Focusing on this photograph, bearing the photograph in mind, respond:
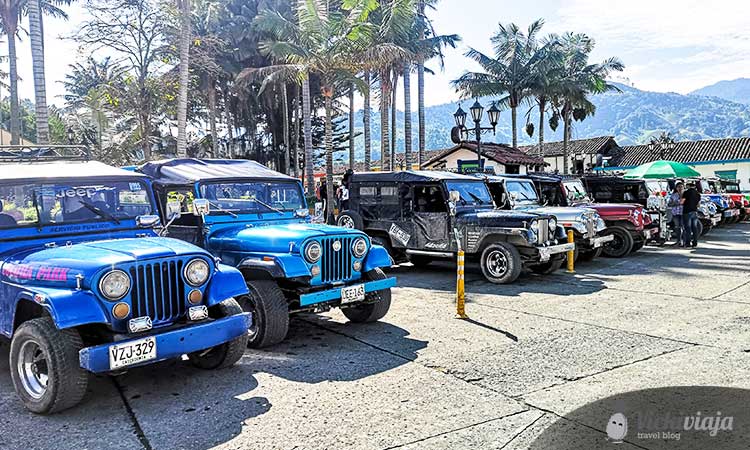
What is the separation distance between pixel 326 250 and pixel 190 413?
2.40 metres

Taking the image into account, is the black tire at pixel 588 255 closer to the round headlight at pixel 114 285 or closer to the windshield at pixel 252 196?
the windshield at pixel 252 196

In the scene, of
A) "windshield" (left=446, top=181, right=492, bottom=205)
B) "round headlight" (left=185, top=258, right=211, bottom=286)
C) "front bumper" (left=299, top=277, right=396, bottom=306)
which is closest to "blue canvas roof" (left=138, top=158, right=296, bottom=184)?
"front bumper" (left=299, top=277, right=396, bottom=306)

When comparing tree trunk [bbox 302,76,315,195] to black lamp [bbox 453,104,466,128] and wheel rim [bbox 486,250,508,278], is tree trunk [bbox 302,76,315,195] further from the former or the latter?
wheel rim [bbox 486,250,508,278]

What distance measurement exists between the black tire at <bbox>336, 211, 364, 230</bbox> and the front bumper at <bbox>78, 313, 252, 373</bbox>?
6.17 metres

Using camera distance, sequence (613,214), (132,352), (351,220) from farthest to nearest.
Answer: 1. (613,214)
2. (351,220)
3. (132,352)

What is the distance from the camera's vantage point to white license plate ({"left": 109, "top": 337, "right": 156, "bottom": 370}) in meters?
4.11

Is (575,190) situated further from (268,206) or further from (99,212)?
(99,212)

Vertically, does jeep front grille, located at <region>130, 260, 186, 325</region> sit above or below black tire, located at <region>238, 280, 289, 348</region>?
above

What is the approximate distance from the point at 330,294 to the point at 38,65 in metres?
12.0

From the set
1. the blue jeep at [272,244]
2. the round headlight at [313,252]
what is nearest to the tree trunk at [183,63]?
the blue jeep at [272,244]

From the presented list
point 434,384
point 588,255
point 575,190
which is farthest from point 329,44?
point 434,384

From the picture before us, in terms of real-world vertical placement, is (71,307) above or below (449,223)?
below

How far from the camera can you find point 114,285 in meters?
4.28

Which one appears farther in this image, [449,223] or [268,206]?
[449,223]
